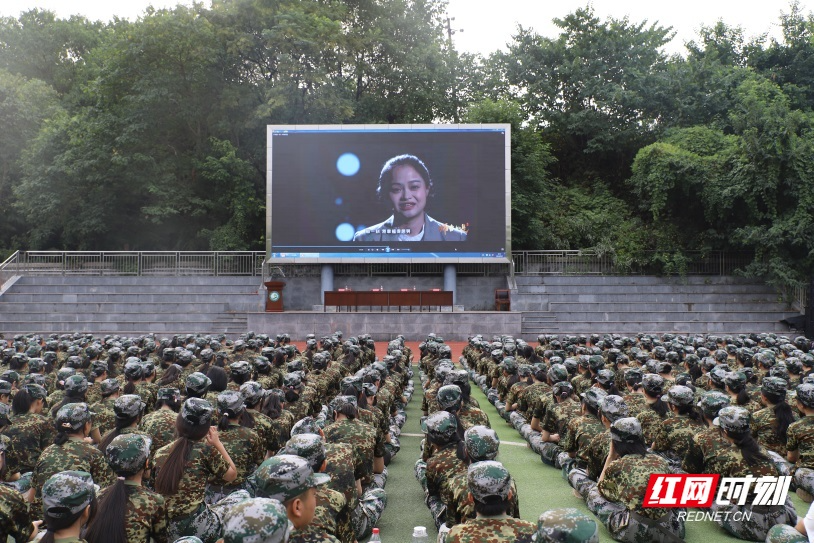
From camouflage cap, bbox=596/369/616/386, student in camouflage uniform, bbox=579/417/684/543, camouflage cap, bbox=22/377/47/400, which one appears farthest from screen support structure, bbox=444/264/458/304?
student in camouflage uniform, bbox=579/417/684/543

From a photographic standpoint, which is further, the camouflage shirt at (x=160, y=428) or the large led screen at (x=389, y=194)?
the large led screen at (x=389, y=194)

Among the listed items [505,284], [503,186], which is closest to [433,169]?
[503,186]

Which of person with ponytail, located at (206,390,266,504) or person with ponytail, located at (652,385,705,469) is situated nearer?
person with ponytail, located at (206,390,266,504)

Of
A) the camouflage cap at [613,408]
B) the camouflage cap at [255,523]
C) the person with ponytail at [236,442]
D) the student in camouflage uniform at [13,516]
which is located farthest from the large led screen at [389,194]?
the camouflage cap at [255,523]

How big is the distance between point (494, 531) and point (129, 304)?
25.3 metres

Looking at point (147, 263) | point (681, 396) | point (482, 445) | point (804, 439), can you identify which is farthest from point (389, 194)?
point (482, 445)

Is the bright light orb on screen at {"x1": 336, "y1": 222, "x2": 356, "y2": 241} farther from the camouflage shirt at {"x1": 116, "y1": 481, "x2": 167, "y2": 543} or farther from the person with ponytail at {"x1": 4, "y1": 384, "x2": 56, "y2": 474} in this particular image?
the camouflage shirt at {"x1": 116, "y1": 481, "x2": 167, "y2": 543}

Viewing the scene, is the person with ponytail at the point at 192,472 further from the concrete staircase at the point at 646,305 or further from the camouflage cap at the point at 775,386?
the concrete staircase at the point at 646,305

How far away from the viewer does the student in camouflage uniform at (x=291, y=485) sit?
9.99 ft

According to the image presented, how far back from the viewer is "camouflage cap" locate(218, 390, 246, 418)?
555 centimetres

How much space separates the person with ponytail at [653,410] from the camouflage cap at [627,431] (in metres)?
1.80

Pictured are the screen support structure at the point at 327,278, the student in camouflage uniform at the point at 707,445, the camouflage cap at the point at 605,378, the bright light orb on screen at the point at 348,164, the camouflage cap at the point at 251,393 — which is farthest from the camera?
the screen support structure at the point at 327,278

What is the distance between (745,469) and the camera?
536 centimetres

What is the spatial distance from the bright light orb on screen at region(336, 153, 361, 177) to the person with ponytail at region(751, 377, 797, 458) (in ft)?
68.1
